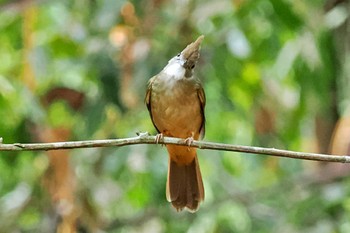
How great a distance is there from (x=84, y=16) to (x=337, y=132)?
57.6 inches

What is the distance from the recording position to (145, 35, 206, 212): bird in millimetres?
3230

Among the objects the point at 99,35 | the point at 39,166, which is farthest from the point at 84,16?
the point at 39,166

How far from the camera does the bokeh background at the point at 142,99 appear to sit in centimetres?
406

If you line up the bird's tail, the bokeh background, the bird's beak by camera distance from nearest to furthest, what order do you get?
the bird's beak → the bird's tail → the bokeh background

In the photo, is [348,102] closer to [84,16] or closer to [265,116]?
[265,116]

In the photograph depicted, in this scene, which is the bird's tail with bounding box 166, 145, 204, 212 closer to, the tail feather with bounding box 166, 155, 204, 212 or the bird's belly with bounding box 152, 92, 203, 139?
the tail feather with bounding box 166, 155, 204, 212

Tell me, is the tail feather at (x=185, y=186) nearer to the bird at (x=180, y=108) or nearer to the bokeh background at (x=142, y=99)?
the bird at (x=180, y=108)

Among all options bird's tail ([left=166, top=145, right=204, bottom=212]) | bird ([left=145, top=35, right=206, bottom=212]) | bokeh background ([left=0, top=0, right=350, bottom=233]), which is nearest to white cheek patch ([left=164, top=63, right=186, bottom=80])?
bird ([left=145, top=35, right=206, bottom=212])

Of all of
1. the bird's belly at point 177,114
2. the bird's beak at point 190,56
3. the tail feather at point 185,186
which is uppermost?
the bird's beak at point 190,56

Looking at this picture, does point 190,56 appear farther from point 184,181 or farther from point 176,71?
point 184,181

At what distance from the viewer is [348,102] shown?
4543 mm

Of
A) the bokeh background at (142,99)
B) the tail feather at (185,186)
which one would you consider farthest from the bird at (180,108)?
the bokeh background at (142,99)

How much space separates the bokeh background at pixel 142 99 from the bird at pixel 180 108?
2.14 ft

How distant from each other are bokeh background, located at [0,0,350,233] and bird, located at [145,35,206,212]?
2.14ft
